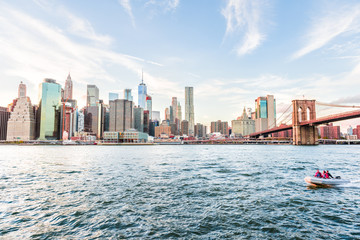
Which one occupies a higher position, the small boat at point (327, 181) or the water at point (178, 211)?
the small boat at point (327, 181)

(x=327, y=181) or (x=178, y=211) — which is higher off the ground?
(x=327, y=181)

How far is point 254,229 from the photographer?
40.6 ft

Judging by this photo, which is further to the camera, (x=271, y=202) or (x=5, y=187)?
(x=5, y=187)

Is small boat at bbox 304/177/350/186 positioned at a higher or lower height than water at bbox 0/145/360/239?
higher

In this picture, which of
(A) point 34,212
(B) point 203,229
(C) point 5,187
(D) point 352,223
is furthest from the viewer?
(C) point 5,187

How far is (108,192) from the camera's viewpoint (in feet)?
67.2

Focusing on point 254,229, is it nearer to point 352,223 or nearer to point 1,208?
point 352,223

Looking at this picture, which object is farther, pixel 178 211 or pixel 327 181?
pixel 327 181

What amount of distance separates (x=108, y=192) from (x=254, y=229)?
521 inches

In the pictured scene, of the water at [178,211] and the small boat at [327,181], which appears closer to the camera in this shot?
the water at [178,211]

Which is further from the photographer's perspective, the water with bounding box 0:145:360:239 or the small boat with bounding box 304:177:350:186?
the small boat with bounding box 304:177:350:186

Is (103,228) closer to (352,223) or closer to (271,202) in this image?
(271,202)

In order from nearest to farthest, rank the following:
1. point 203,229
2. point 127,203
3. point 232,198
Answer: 1. point 203,229
2. point 127,203
3. point 232,198

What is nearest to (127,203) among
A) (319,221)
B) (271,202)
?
(271,202)
